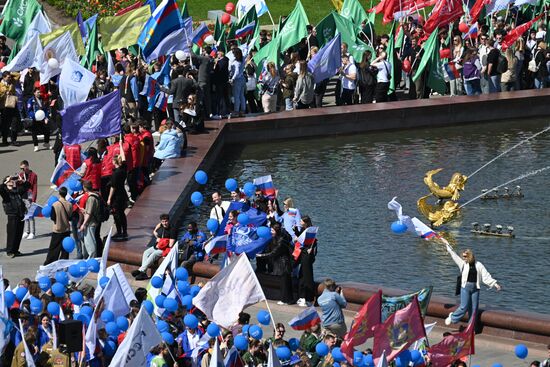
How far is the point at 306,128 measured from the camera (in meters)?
30.9

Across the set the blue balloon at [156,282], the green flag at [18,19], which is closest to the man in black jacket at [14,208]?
the blue balloon at [156,282]

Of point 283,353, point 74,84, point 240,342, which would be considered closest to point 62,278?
point 240,342

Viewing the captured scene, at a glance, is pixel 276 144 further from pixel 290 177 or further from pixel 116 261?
pixel 116 261

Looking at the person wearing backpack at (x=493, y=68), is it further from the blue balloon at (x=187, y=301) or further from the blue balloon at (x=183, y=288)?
the blue balloon at (x=187, y=301)

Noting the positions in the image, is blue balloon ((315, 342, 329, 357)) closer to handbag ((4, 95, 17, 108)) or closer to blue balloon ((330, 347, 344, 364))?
blue balloon ((330, 347, 344, 364))

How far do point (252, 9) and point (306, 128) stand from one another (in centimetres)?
443

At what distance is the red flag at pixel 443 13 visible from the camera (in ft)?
111

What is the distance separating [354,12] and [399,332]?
70.2 ft

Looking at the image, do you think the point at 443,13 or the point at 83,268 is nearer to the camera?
the point at 83,268

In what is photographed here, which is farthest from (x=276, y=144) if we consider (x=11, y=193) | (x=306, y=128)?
(x=11, y=193)

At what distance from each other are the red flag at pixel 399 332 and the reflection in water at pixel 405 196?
4.66 m

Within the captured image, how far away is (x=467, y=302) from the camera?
60.1 feet

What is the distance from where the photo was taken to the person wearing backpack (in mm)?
31809

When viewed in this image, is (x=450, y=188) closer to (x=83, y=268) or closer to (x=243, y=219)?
(x=243, y=219)
